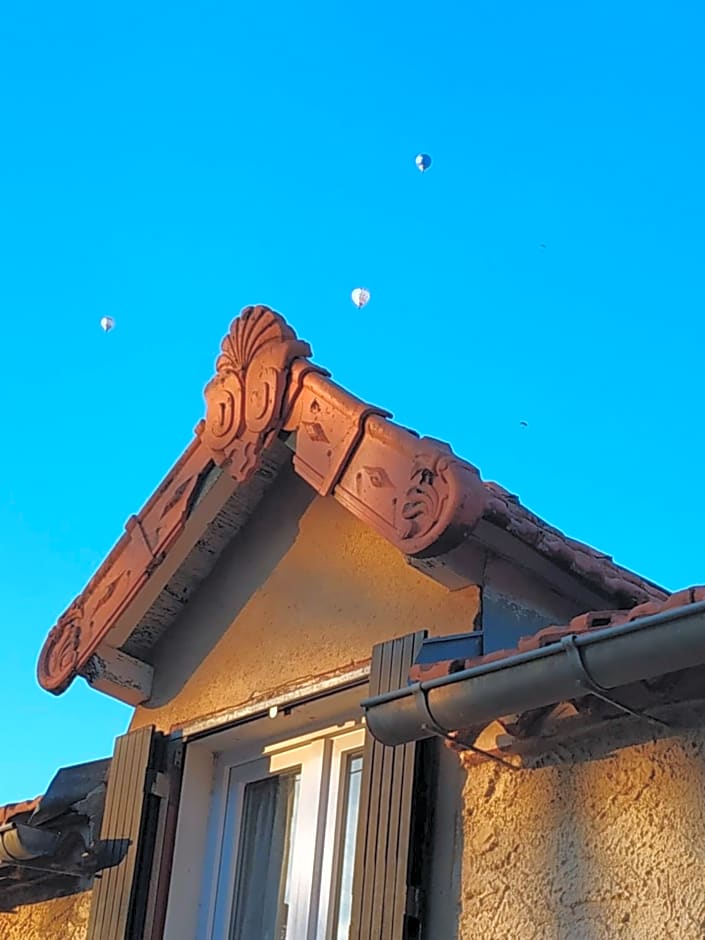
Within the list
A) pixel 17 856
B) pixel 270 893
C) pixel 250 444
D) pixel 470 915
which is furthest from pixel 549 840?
pixel 17 856

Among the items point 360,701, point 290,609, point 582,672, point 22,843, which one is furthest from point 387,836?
point 22,843

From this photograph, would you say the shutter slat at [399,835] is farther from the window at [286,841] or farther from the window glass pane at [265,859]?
the window glass pane at [265,859]

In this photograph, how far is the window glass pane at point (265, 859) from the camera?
195 inches

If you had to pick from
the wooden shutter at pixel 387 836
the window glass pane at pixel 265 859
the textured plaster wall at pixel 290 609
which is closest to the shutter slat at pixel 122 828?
the textured plaster wall at pixel 290 609

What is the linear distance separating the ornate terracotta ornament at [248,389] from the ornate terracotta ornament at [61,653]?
0.94 meters

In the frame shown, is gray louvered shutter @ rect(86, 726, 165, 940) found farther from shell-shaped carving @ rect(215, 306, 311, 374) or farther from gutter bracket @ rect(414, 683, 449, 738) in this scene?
gutter bracket @ rect(414, 683, 449, 738)

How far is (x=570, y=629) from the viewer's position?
11.9ft

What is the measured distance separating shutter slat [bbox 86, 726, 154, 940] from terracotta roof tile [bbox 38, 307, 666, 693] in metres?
0.39

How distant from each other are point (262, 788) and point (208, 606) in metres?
0.77

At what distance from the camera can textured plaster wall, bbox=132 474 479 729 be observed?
15.5ft

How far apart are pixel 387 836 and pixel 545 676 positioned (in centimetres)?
88

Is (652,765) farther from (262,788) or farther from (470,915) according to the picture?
(262,788)

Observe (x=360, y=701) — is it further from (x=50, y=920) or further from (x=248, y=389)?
(x=50, y=920)

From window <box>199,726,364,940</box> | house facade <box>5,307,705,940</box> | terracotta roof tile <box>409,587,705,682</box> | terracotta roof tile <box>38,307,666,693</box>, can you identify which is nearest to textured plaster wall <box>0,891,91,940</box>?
house facade <box>5,307,705,940</box>
